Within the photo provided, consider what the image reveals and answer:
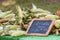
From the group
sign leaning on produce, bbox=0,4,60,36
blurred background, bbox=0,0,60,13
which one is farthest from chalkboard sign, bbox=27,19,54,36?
blurred background, bbox=0,0,60,13

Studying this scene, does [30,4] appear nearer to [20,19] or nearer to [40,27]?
[20,19]

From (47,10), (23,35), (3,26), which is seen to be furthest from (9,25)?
(47,10)

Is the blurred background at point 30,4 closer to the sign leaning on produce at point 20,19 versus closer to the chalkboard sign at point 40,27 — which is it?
the sign leaning on produce at point 20,19

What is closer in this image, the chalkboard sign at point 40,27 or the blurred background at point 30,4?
the chalkboard sign at point 40,27

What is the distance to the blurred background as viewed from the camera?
2.75 m

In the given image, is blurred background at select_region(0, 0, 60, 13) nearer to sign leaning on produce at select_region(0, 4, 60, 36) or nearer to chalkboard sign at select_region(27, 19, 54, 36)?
sign leaning on produce at select_region(0, 4, 60, 36)

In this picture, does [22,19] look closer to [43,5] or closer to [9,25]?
[9,25]

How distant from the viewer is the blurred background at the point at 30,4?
275 cm

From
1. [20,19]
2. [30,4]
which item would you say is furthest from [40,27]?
[30,4]

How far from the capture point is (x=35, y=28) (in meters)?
2.31

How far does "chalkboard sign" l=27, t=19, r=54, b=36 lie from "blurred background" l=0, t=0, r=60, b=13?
0.40m

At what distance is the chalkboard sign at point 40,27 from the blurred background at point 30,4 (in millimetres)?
396

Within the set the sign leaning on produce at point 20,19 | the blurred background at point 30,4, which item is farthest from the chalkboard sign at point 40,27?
the blurred background at point 30,4

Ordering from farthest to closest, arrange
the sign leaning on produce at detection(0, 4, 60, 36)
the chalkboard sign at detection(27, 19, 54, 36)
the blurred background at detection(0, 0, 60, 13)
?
the blurred background at detection(0, 0, 60, 13) < the sign leaning on produce at detection(0, 4, 60, 36) < the chalkboard sign at detection(27, 19, 54, 36)
